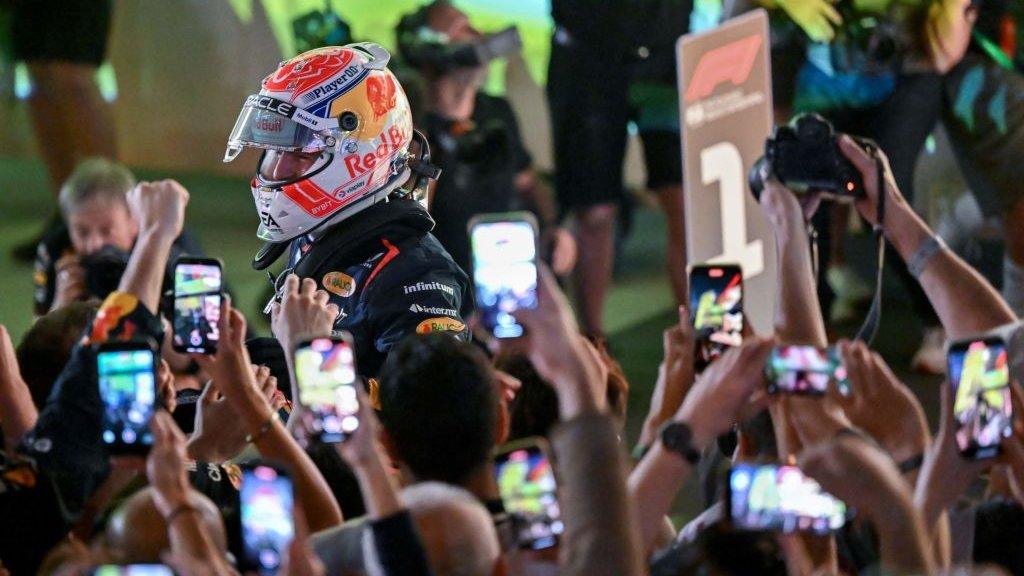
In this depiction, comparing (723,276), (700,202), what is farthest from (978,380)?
(700,202)

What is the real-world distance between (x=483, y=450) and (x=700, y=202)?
10.7 ft

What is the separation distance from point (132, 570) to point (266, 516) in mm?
316

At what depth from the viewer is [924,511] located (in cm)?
321

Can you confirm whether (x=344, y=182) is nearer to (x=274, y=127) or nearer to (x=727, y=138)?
(x=274, y=127)

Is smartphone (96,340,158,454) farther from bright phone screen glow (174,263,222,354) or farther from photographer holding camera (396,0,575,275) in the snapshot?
photographer holding camera (396,0,575,275)

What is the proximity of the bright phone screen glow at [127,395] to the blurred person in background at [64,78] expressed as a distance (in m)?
5.15

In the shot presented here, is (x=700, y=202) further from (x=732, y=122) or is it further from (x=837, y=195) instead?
(x=837, y=195)

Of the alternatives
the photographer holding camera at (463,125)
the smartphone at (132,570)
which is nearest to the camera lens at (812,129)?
the smartphone at (132,570)

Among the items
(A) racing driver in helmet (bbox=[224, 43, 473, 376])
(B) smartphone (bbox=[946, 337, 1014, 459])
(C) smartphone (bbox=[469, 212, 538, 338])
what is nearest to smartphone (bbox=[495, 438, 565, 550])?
(C) smartphone (bbox=[469, 212, 538, 338])

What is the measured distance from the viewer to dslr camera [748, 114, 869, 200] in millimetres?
4125

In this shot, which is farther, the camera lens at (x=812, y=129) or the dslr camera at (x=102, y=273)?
the dslr camera at (x=102, y=273)

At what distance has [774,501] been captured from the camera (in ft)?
9.95

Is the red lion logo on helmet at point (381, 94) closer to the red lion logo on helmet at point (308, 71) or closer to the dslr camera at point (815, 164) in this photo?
the red lion logo on helmet at point (308, 71)

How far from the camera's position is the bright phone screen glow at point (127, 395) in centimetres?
323
